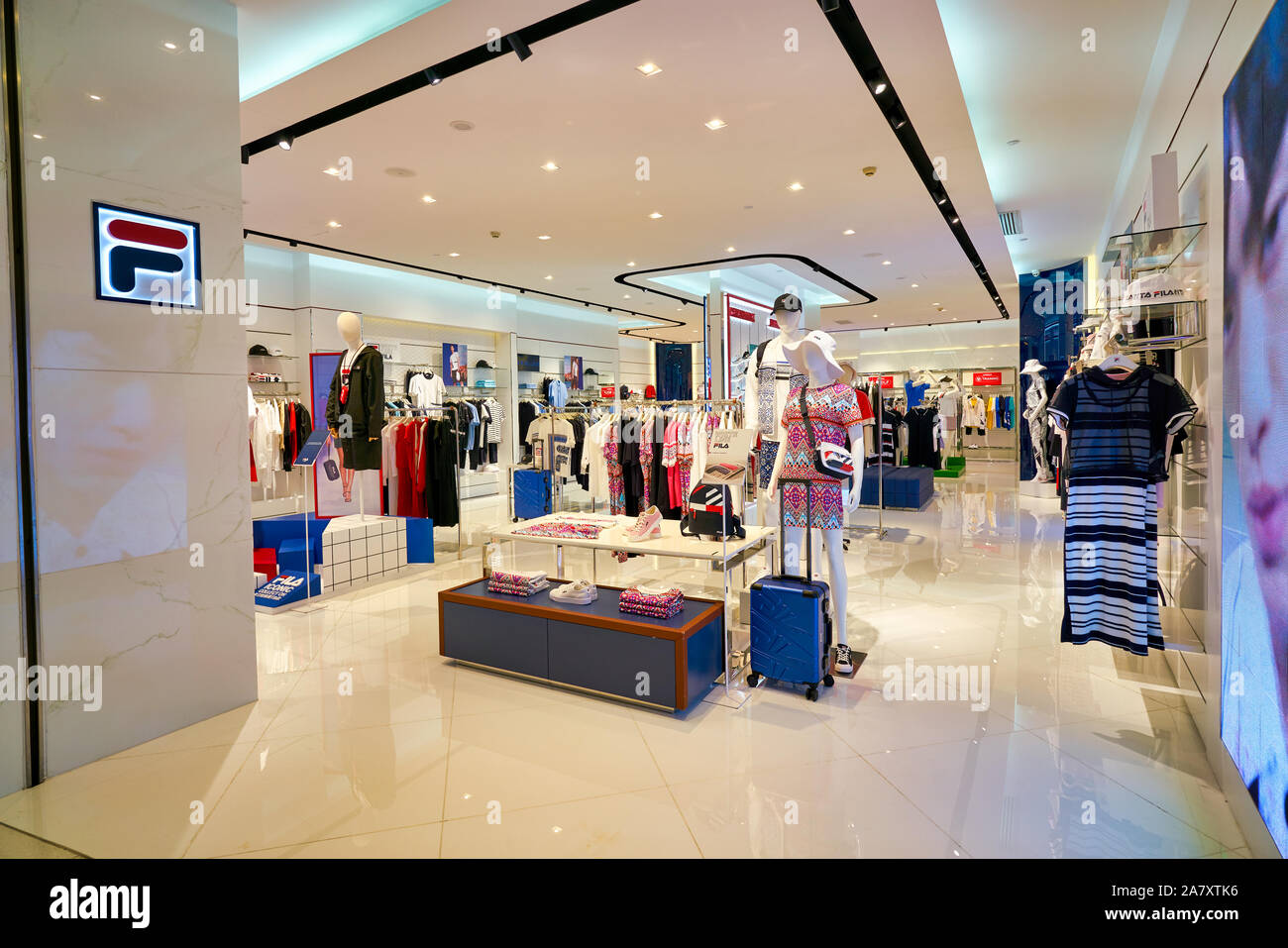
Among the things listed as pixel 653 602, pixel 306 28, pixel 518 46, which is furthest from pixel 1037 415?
pixel 306 28

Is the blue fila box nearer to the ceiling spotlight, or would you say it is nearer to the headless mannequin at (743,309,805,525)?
the headless mannequin at (743,309,805,525)

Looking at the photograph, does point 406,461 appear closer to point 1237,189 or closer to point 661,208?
point 661,208

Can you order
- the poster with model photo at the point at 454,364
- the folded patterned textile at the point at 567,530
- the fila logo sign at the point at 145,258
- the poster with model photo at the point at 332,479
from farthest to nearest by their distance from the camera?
the poster with model photo at the point at 454,364 < the poster with model photo at the point at 332,479 < the folded patterned textile at the point at 567,530 < the fila logo sign at the point at 145,258

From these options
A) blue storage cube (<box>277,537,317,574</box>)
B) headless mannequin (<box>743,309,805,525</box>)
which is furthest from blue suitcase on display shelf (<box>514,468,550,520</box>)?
headless mannequin (<box>743,309,805,525</box>)

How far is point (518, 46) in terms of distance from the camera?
11.9ft

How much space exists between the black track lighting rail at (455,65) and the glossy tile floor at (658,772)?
10.8 ft

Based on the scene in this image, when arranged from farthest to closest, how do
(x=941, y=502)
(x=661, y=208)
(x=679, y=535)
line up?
(x=941, y=502)
(x=661, y=208)
(x=679, y=535)

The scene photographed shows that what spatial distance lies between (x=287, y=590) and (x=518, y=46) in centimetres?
388

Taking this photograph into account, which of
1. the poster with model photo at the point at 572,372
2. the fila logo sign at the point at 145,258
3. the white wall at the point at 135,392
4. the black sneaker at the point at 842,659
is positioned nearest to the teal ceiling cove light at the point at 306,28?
the white wall at the point at 135,392

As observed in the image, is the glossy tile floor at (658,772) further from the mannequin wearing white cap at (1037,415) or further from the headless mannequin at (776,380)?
the mannequin wearing white cap at (1037,415)

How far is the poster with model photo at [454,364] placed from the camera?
1116cm
